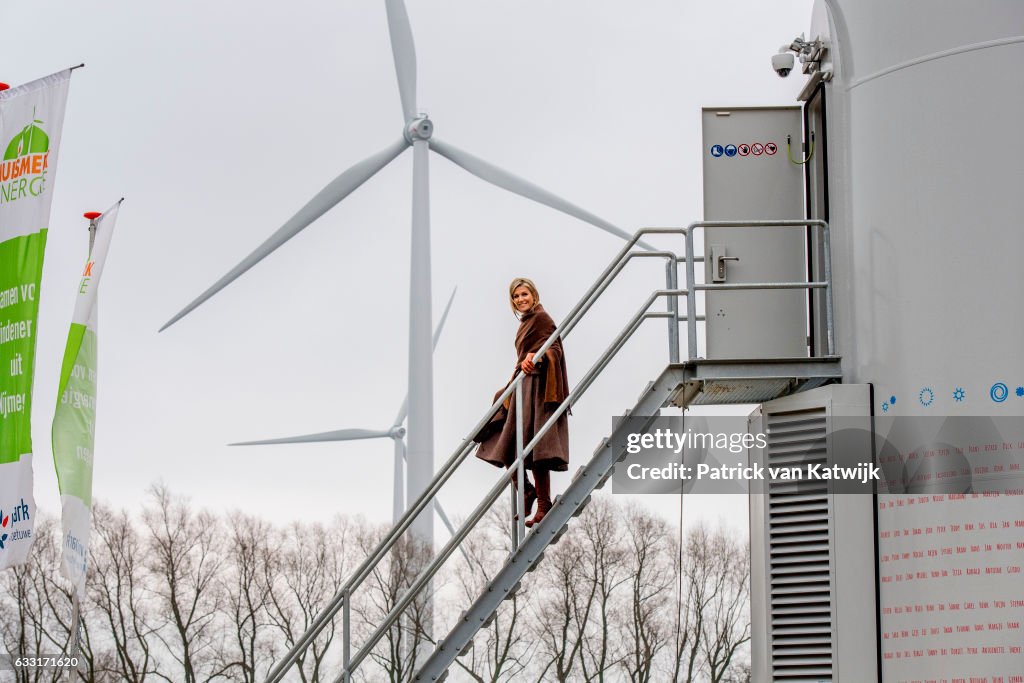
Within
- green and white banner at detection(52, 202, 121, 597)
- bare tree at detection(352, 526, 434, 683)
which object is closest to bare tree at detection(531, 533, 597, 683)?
bare tree at detection(352, 526, 434, 683)

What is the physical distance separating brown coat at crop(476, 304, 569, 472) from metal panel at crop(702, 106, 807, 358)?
4.55 ft

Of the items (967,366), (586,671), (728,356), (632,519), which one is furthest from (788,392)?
(632,519)

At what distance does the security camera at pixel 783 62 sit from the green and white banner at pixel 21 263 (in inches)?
292

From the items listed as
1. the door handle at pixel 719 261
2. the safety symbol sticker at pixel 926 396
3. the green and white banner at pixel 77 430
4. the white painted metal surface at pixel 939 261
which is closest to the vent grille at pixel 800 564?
the white painted metal surface at pixel 939 261

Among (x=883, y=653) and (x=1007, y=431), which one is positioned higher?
(x=1007, y=431)

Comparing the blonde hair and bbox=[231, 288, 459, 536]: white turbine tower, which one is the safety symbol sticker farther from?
bbox=[231, 288, 459, 536]: white turbine tower

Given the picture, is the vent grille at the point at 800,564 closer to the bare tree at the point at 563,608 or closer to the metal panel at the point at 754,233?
the metal panel at the point at 754,233

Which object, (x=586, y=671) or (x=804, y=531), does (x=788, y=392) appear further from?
(x=586, y=671)

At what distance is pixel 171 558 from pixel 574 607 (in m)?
15.4

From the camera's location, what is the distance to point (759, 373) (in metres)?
15.4

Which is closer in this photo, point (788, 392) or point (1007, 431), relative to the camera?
point (1007, 431)

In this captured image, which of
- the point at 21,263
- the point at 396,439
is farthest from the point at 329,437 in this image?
the point at 21,263

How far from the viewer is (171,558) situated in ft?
231

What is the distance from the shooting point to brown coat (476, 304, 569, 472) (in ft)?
51.4
